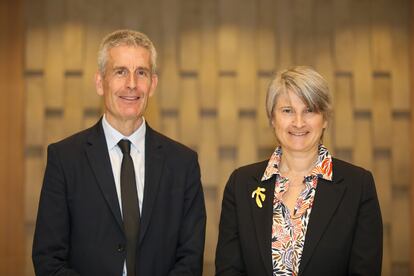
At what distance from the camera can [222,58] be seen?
4.30m

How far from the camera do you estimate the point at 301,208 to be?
230 cm

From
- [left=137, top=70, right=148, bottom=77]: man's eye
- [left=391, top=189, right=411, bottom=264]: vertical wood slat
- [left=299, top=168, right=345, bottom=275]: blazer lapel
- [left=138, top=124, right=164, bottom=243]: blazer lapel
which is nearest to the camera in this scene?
[left=299, top=168, right=345, bottom=275]: blazer lapel

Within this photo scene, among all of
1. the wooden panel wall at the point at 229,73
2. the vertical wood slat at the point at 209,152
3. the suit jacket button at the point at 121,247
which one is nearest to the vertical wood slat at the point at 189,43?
the wooden panel wall at the point at 229,73

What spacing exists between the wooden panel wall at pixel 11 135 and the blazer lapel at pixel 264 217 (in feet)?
7.98

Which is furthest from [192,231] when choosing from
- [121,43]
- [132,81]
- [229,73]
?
[229,73]

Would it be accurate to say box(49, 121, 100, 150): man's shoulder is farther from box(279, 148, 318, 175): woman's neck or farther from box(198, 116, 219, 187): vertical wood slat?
box(198, 116, 219, 187): vertical wood slat

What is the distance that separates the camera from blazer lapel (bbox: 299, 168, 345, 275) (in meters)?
2.21

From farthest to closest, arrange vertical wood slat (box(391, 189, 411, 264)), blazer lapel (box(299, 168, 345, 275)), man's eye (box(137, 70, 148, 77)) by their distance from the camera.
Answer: vertical wood slat (box(391, 189, 411, 264)), man's eye (box(137, 70, 148, 77)), blazer lapel (box(299, 168, 345, 275))

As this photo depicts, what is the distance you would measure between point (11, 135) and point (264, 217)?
2.59 metres

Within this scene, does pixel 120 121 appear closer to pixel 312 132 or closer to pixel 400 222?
pixel 312 132

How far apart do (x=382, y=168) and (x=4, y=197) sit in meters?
2.68

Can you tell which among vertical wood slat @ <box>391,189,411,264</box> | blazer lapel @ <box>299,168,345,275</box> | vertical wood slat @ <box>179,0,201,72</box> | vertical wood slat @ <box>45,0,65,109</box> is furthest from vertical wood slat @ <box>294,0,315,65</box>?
blazer lapel @ <box>299,168,345,275</box>

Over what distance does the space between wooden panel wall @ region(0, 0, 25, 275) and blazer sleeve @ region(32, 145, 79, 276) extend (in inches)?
82.0

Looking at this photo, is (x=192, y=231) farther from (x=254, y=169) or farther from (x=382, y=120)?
(x=382, y=120)
